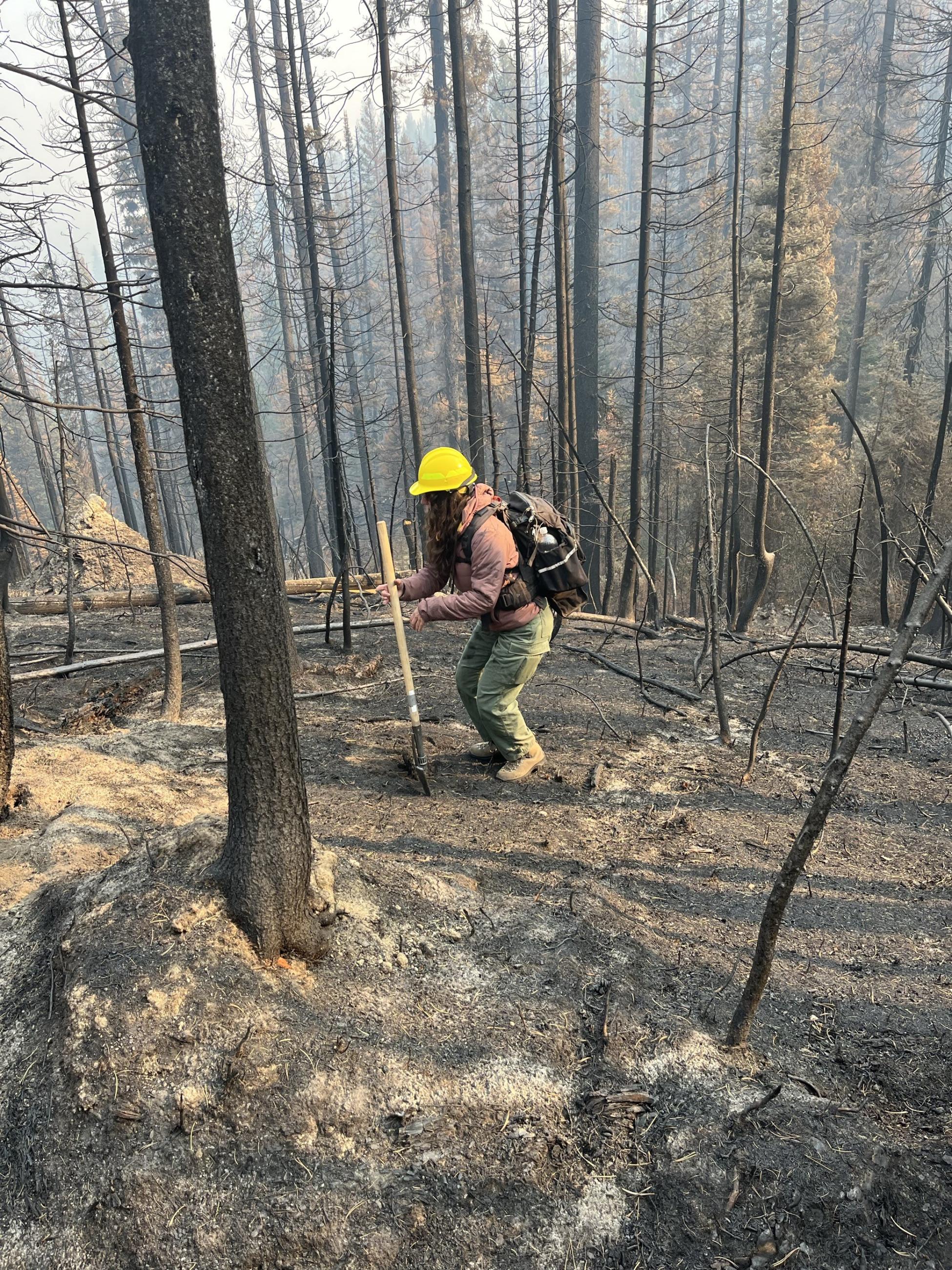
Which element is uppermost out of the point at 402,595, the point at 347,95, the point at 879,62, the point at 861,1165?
the point at 879,62

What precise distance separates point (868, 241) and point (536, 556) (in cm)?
2763

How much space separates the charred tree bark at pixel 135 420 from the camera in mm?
5156

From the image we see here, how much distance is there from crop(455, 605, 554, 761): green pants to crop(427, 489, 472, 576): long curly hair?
0.65 meters

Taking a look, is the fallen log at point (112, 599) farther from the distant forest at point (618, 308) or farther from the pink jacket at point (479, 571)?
the pink jacket at point (479, 571)

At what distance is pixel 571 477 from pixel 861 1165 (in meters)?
11.4

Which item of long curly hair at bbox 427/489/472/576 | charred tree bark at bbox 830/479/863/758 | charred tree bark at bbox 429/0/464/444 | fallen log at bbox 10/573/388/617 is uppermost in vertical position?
charred tree bark at bbox 429/0/464/444

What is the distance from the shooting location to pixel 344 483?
24.6ft

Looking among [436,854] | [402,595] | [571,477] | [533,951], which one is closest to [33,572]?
[571,477]

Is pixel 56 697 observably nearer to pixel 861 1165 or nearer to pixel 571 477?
pixel 861 1165

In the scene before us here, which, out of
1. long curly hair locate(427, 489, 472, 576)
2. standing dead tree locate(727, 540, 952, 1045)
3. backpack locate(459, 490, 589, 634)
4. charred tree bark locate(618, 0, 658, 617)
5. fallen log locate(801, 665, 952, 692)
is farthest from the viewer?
charred tree bark locate(618, 0, 658, 617)

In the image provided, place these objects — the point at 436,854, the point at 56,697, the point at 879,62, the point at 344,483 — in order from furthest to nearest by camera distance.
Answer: the point at 879,62, the point at 344,483, the point at 56,697, the point at 436,854

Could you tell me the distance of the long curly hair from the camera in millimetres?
4324

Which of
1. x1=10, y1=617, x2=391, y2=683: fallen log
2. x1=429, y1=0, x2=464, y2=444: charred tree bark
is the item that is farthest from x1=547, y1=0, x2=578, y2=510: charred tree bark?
x1=429, y1=0, x2=464, y2=444: charred tree bark

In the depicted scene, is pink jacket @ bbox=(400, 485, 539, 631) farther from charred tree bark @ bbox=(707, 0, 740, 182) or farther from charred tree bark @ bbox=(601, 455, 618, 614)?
charred tree bark @ bbox=(707, 0, 740, 182)
